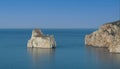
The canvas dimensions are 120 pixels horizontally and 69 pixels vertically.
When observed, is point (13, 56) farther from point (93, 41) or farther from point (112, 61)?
point (93, 41)

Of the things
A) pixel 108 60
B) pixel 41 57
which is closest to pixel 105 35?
pixel 108 60

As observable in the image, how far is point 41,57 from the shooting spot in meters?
80.4

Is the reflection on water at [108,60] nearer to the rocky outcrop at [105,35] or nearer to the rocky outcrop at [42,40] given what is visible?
the rocky outcrop at [105,35]

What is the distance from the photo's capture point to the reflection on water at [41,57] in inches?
2663

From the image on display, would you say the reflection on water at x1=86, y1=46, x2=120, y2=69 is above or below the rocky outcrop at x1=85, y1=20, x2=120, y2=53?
below

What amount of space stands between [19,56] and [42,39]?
1505cm

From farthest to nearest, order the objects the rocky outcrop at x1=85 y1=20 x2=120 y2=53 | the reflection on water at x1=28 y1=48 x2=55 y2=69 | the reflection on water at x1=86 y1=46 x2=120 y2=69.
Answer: the rocky outcrop at x1=85 y1=20 x2=120 y2=53 < the reflection on water at x1=28 y1=48 x2=55 y2=69 < the reflection on water at x1=86 y1=46 x2=120 y2=69

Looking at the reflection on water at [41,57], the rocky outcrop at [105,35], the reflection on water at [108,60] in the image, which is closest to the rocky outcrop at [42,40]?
the reflection on water at [41,57]

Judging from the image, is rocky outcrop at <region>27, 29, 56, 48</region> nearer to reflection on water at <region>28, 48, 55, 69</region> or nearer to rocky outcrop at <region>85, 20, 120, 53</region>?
reflection on water at <region>28, 48, 55, 69</region>

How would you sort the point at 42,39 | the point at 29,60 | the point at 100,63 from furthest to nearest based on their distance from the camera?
the point at 42,39
the point at 29,60
the point at 100,63

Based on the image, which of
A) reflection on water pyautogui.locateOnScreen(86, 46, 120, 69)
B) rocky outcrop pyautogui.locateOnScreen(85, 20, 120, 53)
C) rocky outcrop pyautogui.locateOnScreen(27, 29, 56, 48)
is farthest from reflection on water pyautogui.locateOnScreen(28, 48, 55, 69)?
rocky outcrop pyautogui.locateOnScreen(85, 20, 120, 53)

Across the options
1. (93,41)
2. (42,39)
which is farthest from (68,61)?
(93,41)

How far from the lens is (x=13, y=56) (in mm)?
82625

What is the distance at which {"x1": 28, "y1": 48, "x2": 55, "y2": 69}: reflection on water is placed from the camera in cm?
6765
